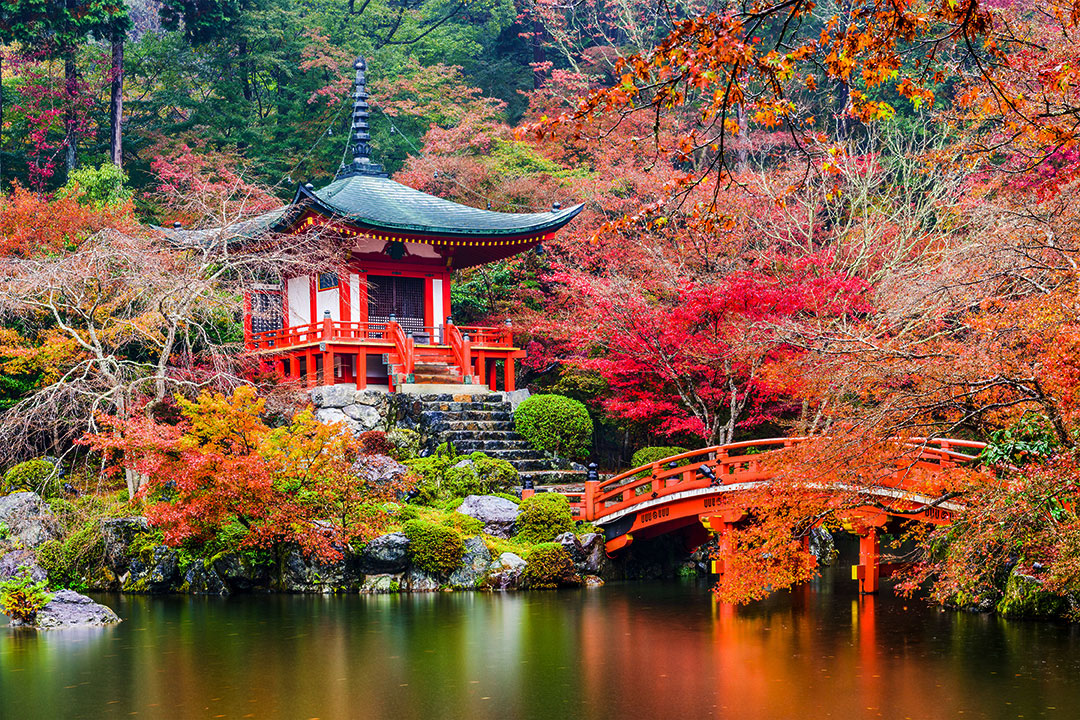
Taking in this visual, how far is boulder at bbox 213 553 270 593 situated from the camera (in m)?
14.6

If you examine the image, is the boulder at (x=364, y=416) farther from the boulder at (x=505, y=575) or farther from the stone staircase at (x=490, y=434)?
the boulder at (x=505, y=575)

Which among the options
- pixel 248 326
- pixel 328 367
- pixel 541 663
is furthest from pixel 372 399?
pixel 541 663

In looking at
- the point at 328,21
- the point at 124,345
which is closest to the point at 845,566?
the point at 124,345

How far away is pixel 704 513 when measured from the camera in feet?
48.1

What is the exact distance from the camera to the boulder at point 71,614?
11836mm

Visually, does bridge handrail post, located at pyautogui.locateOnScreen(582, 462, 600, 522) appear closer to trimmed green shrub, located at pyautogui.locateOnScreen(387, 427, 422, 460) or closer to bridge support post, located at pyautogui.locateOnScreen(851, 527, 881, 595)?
trimmed green shrub, located at pyautogui.locateOnScreen(387, 427, 422, 460)

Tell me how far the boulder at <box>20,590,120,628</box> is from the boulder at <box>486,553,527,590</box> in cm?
465

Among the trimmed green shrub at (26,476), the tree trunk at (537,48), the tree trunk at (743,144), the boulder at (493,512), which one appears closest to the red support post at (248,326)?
the trimmed green shrub at (26,476)

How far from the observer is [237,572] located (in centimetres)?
1459

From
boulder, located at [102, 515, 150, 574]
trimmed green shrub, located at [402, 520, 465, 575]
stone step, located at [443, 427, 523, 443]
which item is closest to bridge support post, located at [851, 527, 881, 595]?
trimmed green shrub, located at [402, 520, 465, 575]

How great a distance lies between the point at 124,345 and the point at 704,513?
10068 mm

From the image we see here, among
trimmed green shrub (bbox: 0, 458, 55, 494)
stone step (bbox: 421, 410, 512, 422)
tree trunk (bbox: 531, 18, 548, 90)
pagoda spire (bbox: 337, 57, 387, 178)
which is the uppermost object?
tree trunk (bbox: 531, 18, 548, 90)

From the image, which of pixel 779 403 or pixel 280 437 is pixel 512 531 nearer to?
pixel 280 437

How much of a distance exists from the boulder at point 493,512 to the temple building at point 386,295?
161 inches
